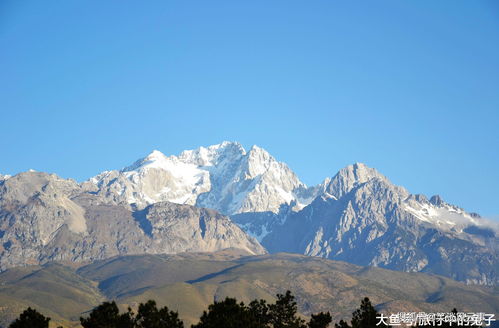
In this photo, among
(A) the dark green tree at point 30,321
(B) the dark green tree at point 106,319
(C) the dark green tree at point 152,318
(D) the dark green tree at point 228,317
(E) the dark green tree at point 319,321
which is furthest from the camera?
(E) the dark green tree at point 319,321

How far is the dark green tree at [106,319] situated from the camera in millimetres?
152500

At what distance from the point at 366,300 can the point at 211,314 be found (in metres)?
40.7

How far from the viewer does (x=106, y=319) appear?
503 ft

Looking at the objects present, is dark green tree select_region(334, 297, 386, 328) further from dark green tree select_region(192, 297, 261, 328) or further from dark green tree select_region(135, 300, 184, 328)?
dark green tree select_region(135, 300, 184, 328)

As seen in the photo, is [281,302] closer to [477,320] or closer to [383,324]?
[383,324]

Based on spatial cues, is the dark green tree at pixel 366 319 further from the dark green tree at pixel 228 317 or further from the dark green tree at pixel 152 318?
the dark green tree at pixel 152 318

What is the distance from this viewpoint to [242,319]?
518 ft

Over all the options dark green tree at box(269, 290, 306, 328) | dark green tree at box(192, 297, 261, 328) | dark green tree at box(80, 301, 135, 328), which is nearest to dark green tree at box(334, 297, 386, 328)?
dark green tree at box(269, 290, 306, 328)

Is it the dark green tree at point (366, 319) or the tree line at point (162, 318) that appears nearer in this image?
the tree line at point (162, 318)

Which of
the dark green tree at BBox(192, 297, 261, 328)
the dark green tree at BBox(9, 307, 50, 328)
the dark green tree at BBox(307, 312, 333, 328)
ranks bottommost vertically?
the dark green tree at BBox(9, 307, 50, 328)

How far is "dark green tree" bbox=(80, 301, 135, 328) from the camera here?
500 ft

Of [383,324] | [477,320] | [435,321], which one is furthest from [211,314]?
[477,320]

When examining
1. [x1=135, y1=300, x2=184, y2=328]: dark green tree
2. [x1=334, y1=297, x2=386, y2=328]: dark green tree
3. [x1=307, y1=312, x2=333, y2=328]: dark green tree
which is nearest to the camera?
[x1=135, y1=300, x2=184, y2=328]: dark green tree

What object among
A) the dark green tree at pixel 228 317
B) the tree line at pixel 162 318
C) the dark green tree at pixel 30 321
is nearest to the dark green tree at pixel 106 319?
the tree line at pixel 162 318
